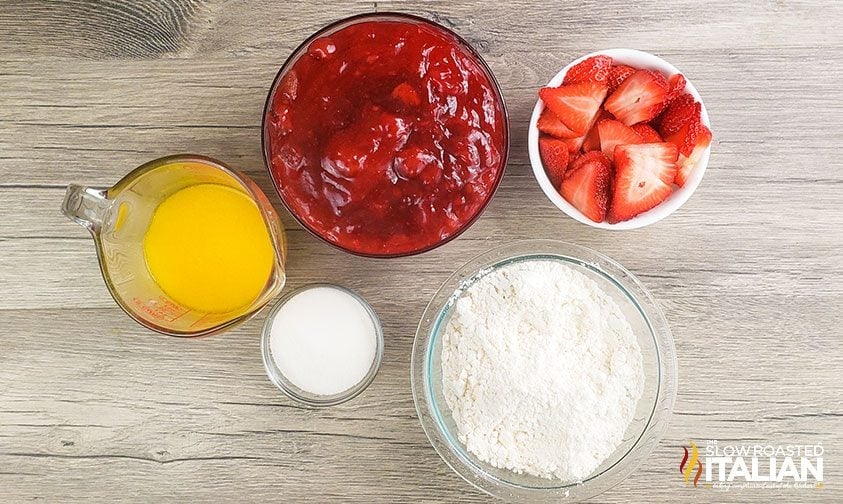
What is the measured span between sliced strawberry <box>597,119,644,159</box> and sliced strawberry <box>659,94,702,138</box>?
0.07 metres

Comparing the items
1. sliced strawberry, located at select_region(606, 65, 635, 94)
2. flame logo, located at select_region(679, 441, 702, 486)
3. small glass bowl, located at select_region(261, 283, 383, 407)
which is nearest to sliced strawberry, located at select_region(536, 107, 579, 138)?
sliced strawberry, located at select_region(606, 65, 635, 94)

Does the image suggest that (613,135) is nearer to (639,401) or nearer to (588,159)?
(588,159)

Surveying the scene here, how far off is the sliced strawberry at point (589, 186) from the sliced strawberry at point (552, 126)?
63 millimetres

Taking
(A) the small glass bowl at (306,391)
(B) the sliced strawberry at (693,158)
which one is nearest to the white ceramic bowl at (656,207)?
(B) the sliced strawberry at (693,158)

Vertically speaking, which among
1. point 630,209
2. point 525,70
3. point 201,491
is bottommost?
point 201,491

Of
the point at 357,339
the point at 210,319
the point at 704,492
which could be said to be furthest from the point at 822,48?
the point at 210,319

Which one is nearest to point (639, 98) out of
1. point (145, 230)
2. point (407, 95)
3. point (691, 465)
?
point (407, 95)

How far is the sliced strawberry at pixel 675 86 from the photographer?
145cm

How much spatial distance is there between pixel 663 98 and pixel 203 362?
1.12 metres

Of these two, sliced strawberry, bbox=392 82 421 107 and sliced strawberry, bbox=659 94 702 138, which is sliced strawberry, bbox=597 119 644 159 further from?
sliced strawberry, bbox=392 82 421 107

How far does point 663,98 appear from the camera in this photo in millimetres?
1437

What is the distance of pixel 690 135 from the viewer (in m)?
1.44

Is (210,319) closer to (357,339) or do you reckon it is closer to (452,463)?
(357,339)

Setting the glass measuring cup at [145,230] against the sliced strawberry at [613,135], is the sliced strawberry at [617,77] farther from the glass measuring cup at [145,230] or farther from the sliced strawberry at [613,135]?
the glass measuring cup at [145,230]
